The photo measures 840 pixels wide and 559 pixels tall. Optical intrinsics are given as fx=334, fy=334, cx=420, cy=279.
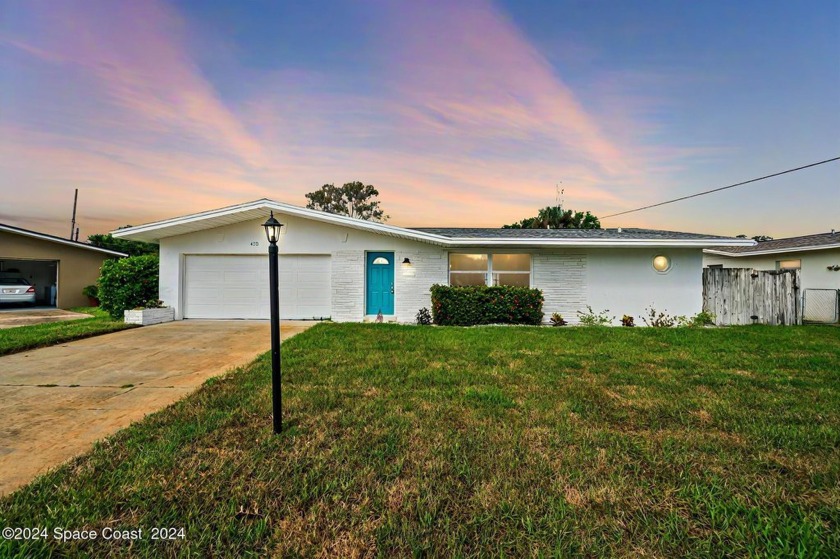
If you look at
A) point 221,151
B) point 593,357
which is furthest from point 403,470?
point 221,151

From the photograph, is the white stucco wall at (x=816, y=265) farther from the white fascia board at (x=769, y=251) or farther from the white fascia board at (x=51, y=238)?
the white fascia board at (x=51, y=238)

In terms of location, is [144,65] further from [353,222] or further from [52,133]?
[353,222]

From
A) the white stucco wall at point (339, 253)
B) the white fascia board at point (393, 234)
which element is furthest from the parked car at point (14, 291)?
the white stucco wall at point (339, 253)

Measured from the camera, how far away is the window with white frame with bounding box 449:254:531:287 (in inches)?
407

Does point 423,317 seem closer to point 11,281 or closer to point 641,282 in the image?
point 641,282

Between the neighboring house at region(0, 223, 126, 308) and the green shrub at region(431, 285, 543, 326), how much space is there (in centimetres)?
1638

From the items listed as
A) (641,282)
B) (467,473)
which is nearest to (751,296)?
(641,282)

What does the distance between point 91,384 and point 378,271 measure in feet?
22.5

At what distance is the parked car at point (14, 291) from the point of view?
1387cm

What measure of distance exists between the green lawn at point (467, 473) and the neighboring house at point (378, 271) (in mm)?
5847

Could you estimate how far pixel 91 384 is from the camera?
419cm

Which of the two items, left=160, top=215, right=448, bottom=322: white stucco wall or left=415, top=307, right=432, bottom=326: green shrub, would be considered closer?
left=415, top=307, right=432, bottom=326: green shrub

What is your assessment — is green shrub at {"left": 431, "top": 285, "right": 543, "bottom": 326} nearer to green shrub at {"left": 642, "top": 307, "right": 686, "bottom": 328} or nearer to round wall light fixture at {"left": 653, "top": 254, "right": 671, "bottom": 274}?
green shrub at {"left": 642, "top": 307, "right": 686, "bottom": 328}

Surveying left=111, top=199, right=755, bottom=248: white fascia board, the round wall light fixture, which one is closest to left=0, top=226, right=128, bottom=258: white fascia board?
left=111, top=199, right=755, bottom=248: white fascia board
